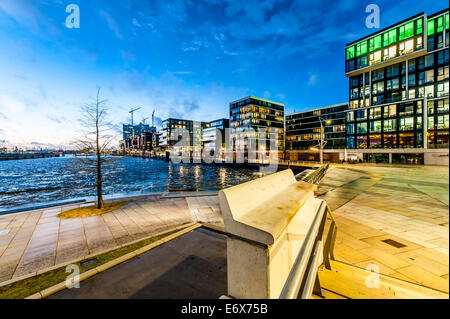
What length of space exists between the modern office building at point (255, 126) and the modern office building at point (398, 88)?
40285 mm

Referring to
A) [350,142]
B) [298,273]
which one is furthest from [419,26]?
[298,273]

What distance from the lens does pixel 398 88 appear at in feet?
162

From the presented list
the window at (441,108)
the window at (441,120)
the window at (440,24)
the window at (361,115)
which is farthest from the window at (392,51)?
the window at (441,120)

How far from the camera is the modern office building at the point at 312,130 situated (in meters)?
76.4

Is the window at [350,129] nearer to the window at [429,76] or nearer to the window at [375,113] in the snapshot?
the window at [375,113]

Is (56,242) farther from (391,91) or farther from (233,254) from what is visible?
(391,91)

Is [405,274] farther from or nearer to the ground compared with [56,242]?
farther from the ground

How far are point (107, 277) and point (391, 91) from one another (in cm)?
7004

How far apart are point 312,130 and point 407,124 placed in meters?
47.9

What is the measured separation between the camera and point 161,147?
159 m

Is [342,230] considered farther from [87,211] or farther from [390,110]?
[390,110]

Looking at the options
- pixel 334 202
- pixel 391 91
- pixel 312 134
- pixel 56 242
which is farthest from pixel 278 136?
pixel 56 242

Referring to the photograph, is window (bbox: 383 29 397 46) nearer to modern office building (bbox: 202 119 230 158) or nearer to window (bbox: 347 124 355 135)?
window (bbox: 347 124 355 135)

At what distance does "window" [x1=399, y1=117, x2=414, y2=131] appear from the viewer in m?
45.1
